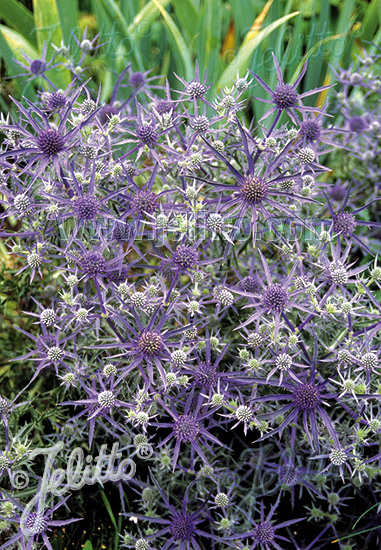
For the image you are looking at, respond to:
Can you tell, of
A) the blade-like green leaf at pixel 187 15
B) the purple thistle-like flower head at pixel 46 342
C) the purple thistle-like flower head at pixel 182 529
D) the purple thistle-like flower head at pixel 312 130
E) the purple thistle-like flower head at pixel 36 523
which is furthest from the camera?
the blade-like green leaf at pixel 187 15

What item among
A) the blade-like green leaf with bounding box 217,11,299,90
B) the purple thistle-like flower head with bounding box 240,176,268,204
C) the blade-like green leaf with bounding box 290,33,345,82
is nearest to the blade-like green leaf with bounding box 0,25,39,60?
the blade-like green leaf with bounding box 217,11,299,90

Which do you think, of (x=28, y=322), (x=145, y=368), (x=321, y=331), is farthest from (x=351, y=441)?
(x=28, y=322)

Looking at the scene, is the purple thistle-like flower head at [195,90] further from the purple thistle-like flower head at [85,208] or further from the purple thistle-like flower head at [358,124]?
the purple thistle-like flower head at [358,124]

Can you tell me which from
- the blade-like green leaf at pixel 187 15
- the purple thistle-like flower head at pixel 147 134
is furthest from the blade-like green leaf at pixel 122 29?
the purple thistle-like flower head at pixel 147 134

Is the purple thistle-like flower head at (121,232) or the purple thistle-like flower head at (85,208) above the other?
the purple thistle-like flower head at (85,208)

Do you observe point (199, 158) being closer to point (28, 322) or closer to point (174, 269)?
point (174, 269)

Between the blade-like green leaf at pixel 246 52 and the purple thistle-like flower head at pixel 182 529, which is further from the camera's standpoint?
the blade-like green leaf at pixel 246 52
